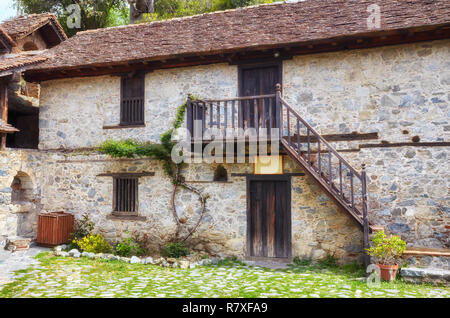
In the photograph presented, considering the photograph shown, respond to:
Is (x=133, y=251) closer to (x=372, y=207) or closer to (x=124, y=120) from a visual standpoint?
(x=124, y=120)

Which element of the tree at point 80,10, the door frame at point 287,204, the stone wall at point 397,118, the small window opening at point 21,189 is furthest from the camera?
the tree at point 80,10

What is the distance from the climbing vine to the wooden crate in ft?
8.00

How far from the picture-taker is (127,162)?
10.6 meters

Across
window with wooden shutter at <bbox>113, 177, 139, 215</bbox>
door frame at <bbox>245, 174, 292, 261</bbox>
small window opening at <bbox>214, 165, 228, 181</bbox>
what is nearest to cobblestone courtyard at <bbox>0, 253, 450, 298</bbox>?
door frame at <bbox>245, 174, 292, 261</bbox>

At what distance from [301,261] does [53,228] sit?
7077mm

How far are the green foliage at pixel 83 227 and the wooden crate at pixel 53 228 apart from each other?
0.20 metres

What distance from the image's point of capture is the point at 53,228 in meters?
10.4

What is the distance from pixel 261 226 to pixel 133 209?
3854mm

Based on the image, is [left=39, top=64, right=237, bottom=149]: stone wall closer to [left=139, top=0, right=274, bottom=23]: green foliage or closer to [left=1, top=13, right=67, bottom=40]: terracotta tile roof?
[left=1, top=13, right=67, bottom=40]: terracotta tile roof

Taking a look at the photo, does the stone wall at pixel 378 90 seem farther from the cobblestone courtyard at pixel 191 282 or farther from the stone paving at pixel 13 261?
the stone paving at pixel 13 261

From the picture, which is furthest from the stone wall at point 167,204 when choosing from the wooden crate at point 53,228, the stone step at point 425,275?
the stone step at point 425,275

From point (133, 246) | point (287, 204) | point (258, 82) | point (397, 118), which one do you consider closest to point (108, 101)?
point (133, 246)

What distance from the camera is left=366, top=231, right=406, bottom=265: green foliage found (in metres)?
7.17

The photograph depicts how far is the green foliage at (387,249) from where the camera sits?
7172mm
